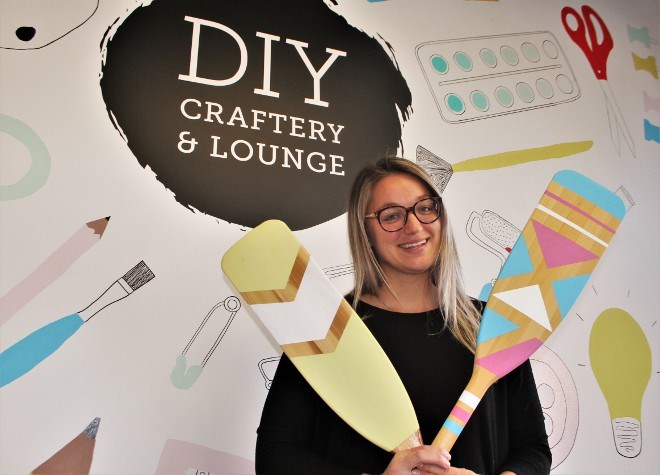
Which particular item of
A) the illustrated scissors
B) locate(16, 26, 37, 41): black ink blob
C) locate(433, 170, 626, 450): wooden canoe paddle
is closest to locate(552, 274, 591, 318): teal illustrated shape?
locate(433, 170, 626, 450): wooden canoe paddle

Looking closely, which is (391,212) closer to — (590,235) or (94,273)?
(590,235)

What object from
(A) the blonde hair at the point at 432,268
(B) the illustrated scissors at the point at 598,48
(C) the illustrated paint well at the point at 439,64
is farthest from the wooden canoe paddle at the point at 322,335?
(B) the illustrated scissors at the point at 598,48

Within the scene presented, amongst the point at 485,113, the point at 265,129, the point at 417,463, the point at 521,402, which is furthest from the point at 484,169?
the point at 417,463

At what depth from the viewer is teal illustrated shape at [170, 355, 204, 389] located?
49.3 inches

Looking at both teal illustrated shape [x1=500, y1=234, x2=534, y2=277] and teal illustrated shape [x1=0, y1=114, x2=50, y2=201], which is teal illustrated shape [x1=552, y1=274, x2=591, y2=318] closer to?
teal illustrated shape [x1=500, y1=234, x2=534, y2=277]

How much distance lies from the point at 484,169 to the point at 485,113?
17 cm

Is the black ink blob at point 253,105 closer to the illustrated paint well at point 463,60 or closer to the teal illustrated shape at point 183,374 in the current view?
the illustrated paint well at point 463,60

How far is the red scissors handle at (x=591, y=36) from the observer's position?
6.31 feet

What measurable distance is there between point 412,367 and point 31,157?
0.88 m

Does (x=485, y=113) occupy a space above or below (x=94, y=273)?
above

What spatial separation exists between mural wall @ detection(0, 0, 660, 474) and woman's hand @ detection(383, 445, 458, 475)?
1.61 ft

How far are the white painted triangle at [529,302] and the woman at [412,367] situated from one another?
A: 0.25ft

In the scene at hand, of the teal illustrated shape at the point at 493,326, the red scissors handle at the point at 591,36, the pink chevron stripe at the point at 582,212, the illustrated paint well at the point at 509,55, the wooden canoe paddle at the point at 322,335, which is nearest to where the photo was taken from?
the wooden canoe paddle at the point at 322,335

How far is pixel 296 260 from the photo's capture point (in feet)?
3.52
